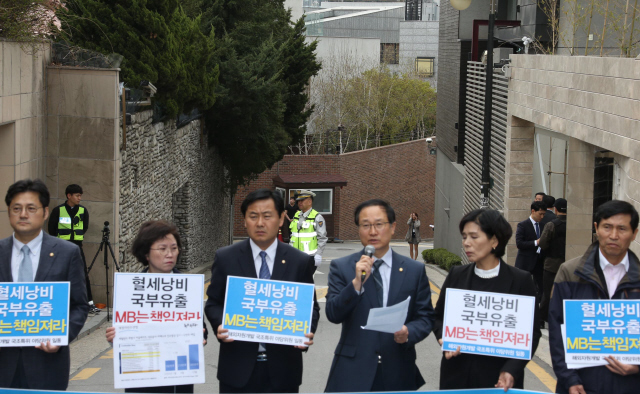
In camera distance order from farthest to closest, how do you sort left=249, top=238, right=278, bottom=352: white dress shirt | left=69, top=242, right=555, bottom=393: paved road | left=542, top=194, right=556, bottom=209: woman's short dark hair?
left=542, top=194, right=556, bottom=209: woman's short dark hair < left=69, top=242, right=555, bottom=393: paved road < left=249, top=238, right=278, bottom=352: white dress shirt

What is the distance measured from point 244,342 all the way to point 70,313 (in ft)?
3.82

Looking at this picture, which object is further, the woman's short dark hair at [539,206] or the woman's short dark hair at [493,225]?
the woman's short dark hair at [539,206]

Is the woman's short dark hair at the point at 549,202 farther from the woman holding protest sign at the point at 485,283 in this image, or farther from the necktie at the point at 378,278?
the necktie at the point at 378,278

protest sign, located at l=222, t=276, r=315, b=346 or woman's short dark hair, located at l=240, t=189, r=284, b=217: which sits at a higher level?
woman's short dark hair, located at l=240, t=189, r=284, b=217

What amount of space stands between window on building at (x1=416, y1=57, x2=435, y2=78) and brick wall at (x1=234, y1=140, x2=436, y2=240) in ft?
43.4

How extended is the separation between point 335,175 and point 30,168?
3014 centimetres

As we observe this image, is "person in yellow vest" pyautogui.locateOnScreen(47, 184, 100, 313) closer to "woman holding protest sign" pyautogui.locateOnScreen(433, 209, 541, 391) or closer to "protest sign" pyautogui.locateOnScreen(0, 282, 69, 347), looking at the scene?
"protest sign" pyautogui.locateOnScreen(0, 282, 69, 347)

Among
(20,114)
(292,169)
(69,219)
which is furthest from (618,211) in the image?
(292,169)

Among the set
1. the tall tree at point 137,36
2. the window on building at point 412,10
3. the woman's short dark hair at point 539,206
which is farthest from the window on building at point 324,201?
the woman's short dark hair at point 539,206

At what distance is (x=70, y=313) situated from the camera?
514 centimetres

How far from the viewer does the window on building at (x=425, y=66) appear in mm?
56906

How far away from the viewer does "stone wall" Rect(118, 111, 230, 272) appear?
48.6 ft

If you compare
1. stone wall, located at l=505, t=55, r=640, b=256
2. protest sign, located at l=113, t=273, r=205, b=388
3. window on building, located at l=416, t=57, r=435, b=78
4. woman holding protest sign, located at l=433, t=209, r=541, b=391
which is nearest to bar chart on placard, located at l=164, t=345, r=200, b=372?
protest sign, located at l=113, t=273, r=205, b=388

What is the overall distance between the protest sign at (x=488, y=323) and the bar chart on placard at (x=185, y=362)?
1.58 meters
